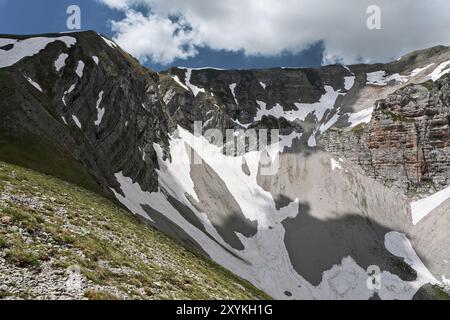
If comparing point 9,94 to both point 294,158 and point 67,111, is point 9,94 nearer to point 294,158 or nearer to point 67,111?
point 67,111

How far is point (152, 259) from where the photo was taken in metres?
22.4

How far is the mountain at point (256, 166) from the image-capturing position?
228 ft

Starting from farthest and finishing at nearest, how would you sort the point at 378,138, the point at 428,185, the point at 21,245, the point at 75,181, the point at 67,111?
the point at 378,138
the point at 428,185
the point at 67,111
the point at 75,181
the point at 21,245

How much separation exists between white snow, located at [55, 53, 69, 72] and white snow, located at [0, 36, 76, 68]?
414 cm

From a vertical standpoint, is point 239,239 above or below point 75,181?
below

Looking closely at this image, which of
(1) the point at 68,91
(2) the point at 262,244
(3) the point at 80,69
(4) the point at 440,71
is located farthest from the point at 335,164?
(1) the point at 68,91

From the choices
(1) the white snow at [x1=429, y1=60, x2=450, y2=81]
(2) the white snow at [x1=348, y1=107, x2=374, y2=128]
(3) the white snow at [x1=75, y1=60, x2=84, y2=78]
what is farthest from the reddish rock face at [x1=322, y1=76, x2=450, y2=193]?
(3) the white snow at [x1=75, y1=60, x2=84, y2=78]

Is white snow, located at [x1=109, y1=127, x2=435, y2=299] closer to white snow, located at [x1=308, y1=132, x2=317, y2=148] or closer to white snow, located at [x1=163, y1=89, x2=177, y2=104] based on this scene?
white snow, located at [x1=308, y1=132, x2=317, y2=148]

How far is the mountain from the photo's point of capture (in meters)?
69.6

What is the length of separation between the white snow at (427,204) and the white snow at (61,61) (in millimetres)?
119771

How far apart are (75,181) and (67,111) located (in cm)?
3627

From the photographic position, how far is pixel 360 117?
169625 mm

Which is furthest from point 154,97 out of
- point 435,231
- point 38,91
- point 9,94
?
point 435,231

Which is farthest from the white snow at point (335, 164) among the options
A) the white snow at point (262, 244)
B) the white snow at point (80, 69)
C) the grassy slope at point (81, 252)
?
the grassy slope at point (81, 252)
